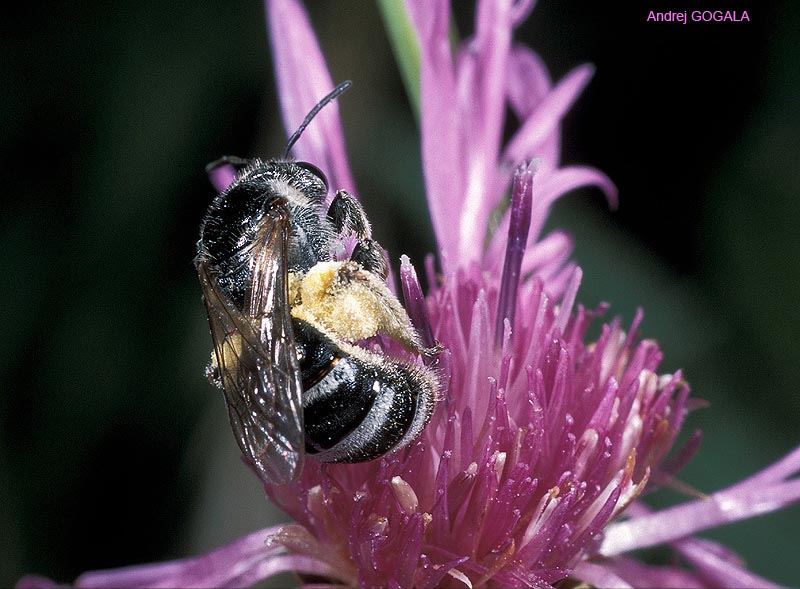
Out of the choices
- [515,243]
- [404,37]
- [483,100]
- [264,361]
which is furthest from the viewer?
[483,100]

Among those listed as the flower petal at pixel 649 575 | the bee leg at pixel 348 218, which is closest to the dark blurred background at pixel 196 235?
the flower petal at pixel 649 575

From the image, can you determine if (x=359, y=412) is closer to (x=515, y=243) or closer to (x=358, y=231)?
(x=358, y=231)

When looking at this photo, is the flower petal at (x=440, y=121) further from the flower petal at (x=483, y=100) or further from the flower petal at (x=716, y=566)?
the flower petal at (x=716, y=566)

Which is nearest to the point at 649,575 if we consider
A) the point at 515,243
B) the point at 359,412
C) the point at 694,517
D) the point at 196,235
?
the point at 694,517

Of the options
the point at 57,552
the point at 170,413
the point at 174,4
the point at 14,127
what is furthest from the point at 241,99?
the point at 57,552

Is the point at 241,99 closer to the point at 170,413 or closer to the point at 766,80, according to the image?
the point at 170,413
